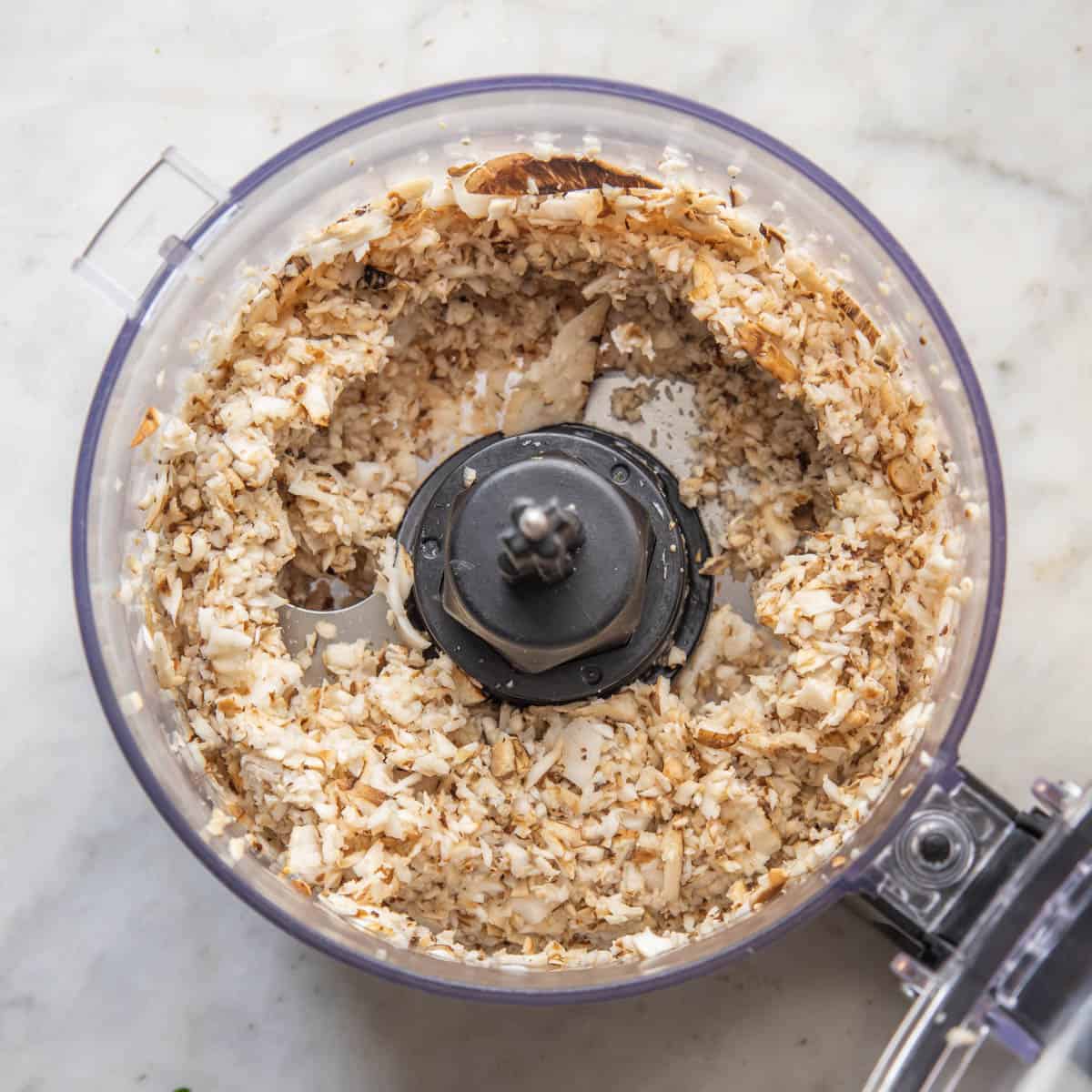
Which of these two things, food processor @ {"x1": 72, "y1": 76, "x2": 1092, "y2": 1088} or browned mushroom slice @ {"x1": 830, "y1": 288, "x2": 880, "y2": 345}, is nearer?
food processor @ {"x1": 72, "y1": 76, "x2": 1092, "y2": 1088}

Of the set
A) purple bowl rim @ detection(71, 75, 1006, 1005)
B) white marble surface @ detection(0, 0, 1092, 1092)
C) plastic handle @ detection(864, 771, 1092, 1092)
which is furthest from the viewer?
white marble surface @ detection(0, 0, 1092, 1092)

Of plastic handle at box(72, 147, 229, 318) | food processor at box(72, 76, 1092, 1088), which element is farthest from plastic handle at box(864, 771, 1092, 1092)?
plastic handle at box(72, 147, 229, 318)

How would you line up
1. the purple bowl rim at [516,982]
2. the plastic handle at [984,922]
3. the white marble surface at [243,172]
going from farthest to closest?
1. the white marble surface at [243,172]
2. the purple bowl rim at [516,982]
3. the plastic handle at [984,922]

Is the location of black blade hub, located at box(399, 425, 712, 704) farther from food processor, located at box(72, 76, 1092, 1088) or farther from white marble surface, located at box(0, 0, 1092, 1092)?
white marble surface, located at box(0, 0, 1092, 1092)

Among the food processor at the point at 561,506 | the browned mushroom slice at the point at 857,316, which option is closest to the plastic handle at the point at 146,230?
the food processor at the point at 561,506

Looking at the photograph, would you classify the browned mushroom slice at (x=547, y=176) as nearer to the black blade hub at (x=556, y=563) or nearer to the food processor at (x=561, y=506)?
the food processor at (x=561, y=506)

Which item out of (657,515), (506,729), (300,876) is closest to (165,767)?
(300,876)

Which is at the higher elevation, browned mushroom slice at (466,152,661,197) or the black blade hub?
browned mushroom slice at (466,152,661,197)

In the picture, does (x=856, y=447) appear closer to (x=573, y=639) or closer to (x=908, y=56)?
(x=573, y=639)
